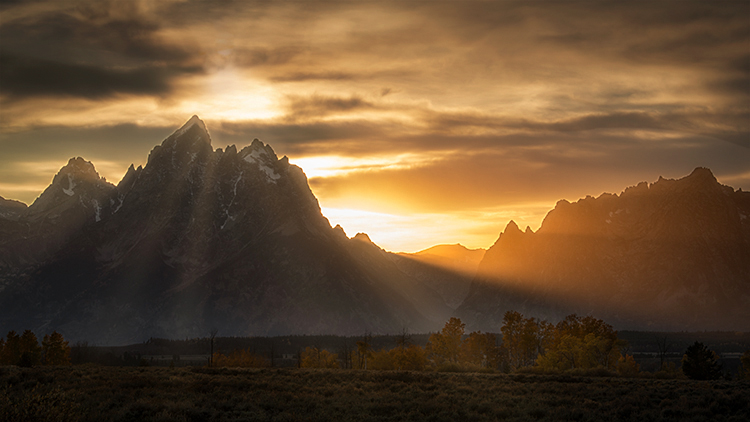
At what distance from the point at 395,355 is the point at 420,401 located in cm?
10579

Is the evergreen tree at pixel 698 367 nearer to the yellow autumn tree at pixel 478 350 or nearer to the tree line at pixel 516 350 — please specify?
the tree line at pixel 516 350

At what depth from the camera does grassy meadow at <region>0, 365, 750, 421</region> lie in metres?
36.2

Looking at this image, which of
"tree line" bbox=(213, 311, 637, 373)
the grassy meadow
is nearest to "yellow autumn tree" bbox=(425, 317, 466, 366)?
"tree line" bbox=(213, 311, 637, 373)

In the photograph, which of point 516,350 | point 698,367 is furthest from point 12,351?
point 698,367

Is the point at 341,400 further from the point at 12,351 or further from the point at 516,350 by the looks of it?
the point at 12,351

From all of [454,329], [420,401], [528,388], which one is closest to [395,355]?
[454,329]

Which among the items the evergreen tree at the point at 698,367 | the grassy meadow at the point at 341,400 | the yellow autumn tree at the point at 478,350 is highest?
→ the grassy meadow at the point at 341,400

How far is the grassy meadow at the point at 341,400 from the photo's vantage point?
119ft

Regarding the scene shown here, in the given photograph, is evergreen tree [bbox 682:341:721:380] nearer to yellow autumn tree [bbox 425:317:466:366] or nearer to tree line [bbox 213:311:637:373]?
tree line [bbox 213:311:637:373]

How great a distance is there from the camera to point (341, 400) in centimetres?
4297

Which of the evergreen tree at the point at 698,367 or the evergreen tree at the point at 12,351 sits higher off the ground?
the evergreen tree at the point at 698,367

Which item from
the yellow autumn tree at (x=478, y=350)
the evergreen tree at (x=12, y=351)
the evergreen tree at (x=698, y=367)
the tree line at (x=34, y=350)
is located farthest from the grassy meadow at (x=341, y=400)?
the evergreen tree at (x=12, y=351)

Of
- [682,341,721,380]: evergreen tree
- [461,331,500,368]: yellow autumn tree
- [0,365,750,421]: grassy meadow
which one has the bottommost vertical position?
[461,331,500,368]: yellow autumn tree

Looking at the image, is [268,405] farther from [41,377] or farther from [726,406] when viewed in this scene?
[726,406]
